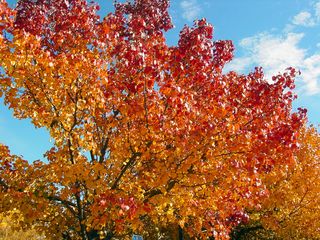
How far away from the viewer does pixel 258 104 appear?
12969mm

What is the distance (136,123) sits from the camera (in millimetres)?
12867

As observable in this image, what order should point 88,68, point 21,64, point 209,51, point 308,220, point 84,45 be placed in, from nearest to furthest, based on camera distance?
point 21,64, point 88,68, point 209,51, point 84,45, point 308,220

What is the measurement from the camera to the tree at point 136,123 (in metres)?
11.0

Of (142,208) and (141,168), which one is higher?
(141,168)

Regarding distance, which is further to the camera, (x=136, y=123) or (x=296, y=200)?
(x=296, y=200)

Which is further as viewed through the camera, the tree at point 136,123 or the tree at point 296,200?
the tree at point 296,200

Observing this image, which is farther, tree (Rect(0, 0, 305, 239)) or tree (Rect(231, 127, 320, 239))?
tree (Rect(231, 127, 320, 239))

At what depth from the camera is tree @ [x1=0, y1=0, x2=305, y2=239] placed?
11.0m

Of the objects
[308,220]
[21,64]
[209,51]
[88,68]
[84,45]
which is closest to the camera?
[21,64]

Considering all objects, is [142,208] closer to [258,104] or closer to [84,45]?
[258,104]

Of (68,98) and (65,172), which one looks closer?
(65,172)

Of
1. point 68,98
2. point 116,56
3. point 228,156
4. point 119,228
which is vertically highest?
point 116,56

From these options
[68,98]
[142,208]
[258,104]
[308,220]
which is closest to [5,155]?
[68,98]

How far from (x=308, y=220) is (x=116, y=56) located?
51.9 feet
